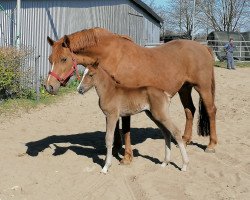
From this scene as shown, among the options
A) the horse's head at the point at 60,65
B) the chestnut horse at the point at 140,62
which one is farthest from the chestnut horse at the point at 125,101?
the horse's head at the point at 60,65

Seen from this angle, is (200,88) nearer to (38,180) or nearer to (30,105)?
(38,180)

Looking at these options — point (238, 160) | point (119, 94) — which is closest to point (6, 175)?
point (119, 94)

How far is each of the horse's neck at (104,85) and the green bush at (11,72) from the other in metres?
5.90

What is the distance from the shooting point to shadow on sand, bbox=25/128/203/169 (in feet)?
22.3

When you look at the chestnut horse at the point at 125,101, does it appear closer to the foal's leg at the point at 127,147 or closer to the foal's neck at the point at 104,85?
the foal's neck at the point at 104,85

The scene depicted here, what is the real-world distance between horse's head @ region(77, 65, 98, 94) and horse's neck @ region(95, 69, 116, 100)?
83 millimetres

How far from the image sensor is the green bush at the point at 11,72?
10.9 meters

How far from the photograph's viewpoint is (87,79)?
5527 mm

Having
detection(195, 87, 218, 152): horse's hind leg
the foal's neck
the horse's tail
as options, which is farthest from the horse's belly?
the horse's tail

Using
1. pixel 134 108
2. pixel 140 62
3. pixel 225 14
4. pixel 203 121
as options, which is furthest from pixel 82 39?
pixel 225 14

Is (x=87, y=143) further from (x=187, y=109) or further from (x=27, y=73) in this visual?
(x=27, y=73)

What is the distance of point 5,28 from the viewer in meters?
14.9

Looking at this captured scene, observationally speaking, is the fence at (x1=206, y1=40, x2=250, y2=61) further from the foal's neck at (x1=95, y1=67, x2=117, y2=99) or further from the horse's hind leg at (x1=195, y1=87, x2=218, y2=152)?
the foal's neck at (x1=95, y1=67, x2=117, y2=99)

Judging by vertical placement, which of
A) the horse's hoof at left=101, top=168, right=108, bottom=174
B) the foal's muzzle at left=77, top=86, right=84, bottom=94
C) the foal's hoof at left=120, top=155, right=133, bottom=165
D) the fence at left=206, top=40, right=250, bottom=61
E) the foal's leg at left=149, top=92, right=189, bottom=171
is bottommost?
the horse's hoof at left=101, top=168, right=108, bottom=174
